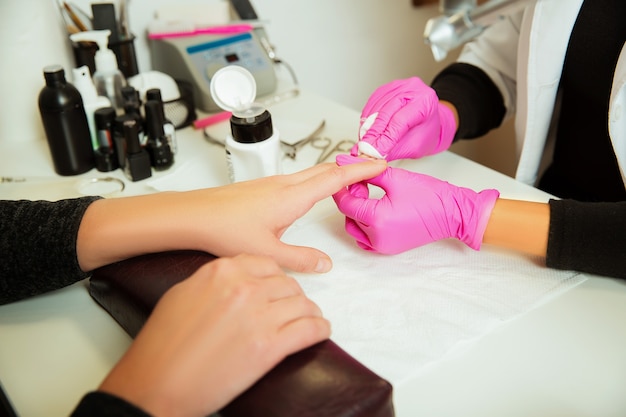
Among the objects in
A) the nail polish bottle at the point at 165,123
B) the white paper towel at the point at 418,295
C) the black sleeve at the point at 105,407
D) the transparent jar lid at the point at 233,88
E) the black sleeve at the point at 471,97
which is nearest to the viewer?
the black sleeve at the point at 105,407

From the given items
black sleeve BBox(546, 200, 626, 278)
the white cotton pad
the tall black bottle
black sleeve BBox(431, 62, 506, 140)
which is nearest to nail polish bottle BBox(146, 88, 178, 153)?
the tall black bottle

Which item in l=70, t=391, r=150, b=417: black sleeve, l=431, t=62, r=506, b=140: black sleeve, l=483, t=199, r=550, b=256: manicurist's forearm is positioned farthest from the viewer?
l=431, t=62, r=506, b=140: black sleeve

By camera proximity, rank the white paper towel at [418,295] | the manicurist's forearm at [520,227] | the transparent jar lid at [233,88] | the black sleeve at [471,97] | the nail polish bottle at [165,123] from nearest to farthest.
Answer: the white paper towel at [418,295] < the manicurist's forearm at [520,227] < the transparent jar lid at [233,88] < the nail polish bottle at [165,123] < the black sleeve at [471,97]

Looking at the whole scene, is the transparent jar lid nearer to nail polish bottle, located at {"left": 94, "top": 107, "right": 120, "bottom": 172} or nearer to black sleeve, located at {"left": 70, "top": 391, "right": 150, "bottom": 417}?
nail polish bottle, located at {"left": 94, "top": 107, "right": 120, "bottom": 172}

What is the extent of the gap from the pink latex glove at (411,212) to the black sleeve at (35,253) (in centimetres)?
34

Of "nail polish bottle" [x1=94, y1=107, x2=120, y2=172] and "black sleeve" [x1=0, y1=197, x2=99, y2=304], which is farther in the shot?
"nail polish bottle" [x1=94, y1=107, x2=120, y2=172]

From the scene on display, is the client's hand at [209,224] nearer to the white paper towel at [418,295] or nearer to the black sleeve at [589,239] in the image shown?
the white paper towel at [418,295]

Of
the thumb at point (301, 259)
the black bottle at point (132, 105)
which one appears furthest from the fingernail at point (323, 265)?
the black bottle at point (132, 105)

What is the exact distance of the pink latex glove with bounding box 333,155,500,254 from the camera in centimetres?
70

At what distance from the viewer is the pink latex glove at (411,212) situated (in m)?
0.70

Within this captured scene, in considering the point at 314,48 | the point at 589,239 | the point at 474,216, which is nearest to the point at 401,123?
the point at 474,216

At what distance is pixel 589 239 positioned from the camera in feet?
2.19

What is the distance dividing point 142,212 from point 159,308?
0.17 m

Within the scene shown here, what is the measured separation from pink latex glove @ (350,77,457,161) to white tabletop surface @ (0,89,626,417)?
321mm
